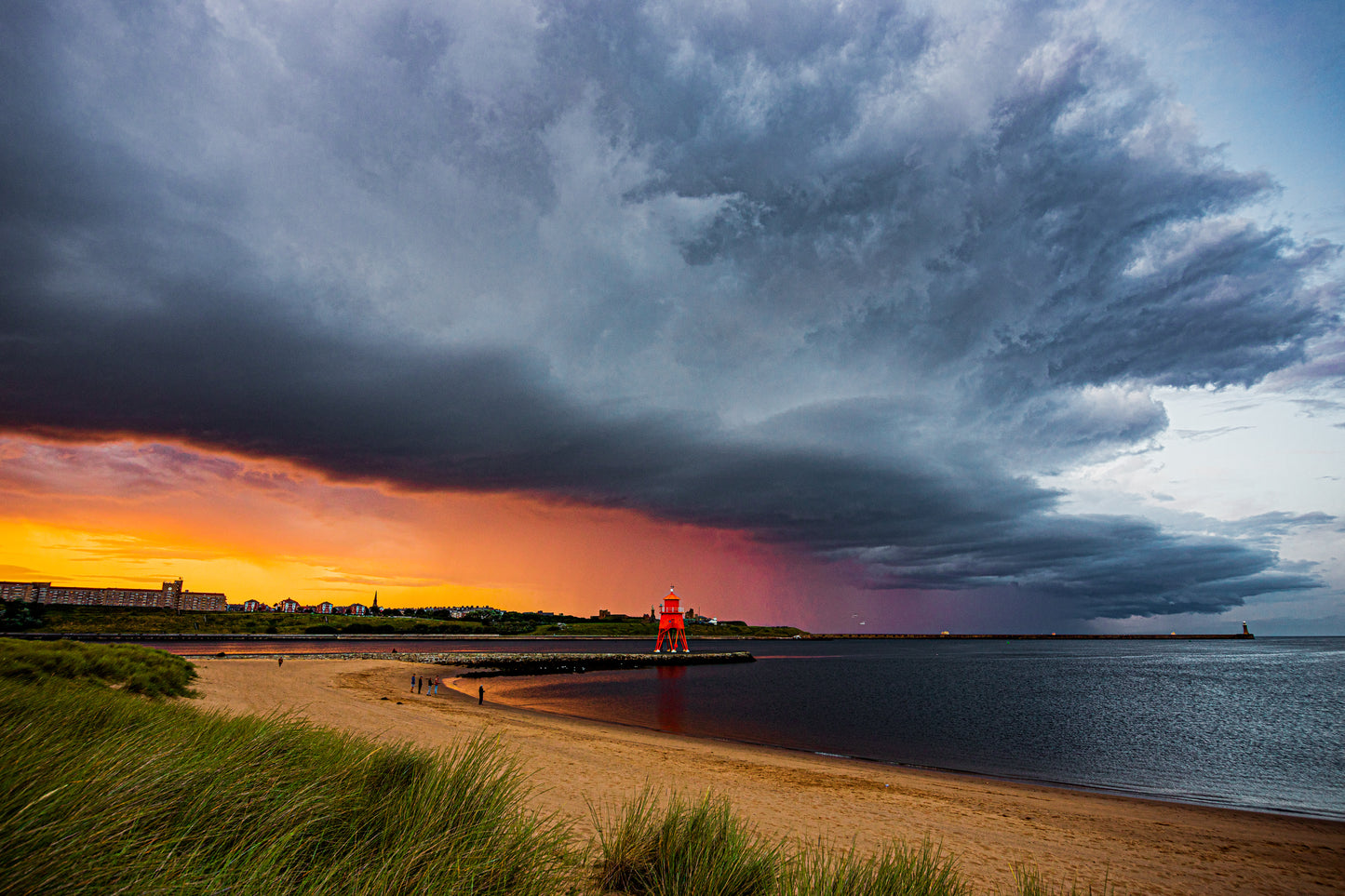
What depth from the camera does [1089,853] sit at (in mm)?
14617

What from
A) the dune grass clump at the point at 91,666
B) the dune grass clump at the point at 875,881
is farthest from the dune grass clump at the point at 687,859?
the dune grass clump at the point at 91,666

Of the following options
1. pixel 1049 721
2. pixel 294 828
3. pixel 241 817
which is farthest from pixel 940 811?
pixel 1049 721

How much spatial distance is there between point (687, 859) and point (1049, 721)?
1786 inches

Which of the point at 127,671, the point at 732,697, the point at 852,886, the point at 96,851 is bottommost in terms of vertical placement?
the point at 732,697

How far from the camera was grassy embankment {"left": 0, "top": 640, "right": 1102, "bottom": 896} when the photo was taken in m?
3.37

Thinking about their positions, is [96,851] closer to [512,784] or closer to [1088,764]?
[512,784]

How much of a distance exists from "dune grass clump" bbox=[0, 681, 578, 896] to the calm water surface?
2709cm

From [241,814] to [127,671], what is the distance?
1000 inches

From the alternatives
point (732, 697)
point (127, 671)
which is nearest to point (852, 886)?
point (127, 671)

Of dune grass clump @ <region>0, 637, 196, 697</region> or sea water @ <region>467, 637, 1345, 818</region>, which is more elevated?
dune grass clump @ <region>0, 637, 196, 697</region>

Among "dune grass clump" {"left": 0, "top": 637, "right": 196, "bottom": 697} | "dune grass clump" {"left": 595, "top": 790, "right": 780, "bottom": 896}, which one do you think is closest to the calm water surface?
"dune grass clump" {"left": 0, "top": 637, "right": 196, "bottom": 697}

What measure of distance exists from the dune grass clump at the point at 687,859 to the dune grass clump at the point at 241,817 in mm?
1285

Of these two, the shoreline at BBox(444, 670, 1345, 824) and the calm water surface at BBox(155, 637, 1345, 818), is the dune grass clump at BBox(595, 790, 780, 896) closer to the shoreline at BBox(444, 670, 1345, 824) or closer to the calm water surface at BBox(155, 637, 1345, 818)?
the shoreline at BBox(444, 670, 1345, 824)

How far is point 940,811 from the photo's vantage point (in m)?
17.8
